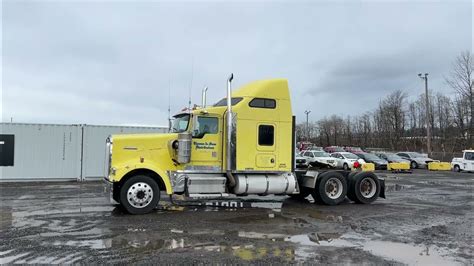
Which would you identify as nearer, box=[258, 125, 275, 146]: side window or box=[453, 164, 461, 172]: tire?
box=[258, 125, 275, 146]: side window

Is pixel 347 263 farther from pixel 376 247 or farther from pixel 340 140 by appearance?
pixel 340 140

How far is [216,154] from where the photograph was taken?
10914 millimetres

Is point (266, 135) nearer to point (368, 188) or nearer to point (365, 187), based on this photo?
point (365, 187)

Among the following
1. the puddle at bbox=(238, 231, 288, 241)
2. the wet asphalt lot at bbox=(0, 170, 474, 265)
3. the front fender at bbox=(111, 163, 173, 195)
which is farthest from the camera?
the front fender at bbox=(111, 163, 173, 195)

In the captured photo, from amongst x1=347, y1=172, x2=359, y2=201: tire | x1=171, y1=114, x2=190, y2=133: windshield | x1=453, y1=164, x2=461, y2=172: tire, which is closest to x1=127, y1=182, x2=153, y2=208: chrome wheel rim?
x1=171, y1=114, x2=190, y2=133: windshield

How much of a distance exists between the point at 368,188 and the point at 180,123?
6.34 meters

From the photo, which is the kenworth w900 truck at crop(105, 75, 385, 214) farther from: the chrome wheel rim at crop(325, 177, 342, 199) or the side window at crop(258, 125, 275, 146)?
the chrome wheel rim at crop(325, 177, 342, 199)

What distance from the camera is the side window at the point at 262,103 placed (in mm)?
11031

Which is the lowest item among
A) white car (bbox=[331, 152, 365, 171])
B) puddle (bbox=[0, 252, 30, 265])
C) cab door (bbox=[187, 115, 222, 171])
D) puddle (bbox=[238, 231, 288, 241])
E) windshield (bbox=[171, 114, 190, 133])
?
puddle (bbox=[238, 231, 288, 241])

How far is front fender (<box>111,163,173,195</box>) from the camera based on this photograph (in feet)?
32.1

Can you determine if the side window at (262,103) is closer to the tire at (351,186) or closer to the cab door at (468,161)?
the tire at (351,186)

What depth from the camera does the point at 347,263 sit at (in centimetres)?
599

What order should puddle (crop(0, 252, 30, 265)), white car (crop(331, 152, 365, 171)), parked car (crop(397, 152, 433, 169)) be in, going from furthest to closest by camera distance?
parked car (crop(397, 152, 433, 169)), white car (crop(331, 152, 365, 171)), puddle (crop(0, 252, 30, 265))

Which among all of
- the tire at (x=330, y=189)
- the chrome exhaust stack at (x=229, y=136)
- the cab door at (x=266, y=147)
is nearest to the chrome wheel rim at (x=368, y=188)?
the tire at (x=330, y=189)
